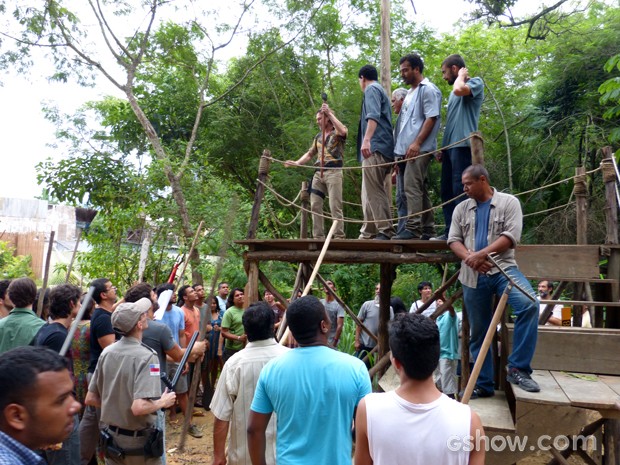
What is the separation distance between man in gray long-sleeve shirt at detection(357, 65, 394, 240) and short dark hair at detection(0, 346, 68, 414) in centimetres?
473

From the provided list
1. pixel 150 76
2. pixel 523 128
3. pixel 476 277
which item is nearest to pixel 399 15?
pixel 523 128

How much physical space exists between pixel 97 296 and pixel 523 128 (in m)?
12.0

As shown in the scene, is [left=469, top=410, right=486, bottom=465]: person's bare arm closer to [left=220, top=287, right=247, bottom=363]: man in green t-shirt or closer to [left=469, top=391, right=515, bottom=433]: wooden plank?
[left=469, top=391, right=515, bottom=433]: wooden plank

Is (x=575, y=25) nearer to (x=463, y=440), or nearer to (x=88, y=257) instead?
(x=88, y=257)

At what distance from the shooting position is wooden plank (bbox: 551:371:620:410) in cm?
350

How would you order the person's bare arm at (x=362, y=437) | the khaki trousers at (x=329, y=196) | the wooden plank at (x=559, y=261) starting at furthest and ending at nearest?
the khaki trousers at (x=329, y=196) < the wooden plank at (x=559, y=261) < the person's bare arm at (x=362, y=437)

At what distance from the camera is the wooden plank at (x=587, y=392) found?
3496 millimetres

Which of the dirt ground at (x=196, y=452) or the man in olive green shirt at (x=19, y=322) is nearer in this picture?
the man in olive green shirt at (x=19, y=322)

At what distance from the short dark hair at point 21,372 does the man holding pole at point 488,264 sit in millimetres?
3171

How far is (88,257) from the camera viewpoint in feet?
37.8

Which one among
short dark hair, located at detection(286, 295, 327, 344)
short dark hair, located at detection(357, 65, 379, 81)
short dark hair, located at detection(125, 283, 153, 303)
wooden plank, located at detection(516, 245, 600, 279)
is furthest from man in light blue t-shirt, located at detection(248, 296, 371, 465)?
short dark hair, located at detection(357, 65, 379, 81)

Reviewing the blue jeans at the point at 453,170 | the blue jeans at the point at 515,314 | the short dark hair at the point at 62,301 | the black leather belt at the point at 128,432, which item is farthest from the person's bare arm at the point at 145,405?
the blue jeans at the point at 453,170

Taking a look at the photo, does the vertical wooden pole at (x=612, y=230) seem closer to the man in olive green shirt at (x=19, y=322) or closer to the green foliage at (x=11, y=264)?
the man in olive green shirt at (x=19, y=322)

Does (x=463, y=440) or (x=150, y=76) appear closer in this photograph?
(x=463, y=440)
